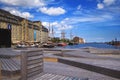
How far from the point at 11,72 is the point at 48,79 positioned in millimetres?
2026

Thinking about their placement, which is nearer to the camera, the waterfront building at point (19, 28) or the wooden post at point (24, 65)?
the wooden post at point (24, 65)

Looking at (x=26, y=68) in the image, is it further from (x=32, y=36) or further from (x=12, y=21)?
(x=32, y=36)

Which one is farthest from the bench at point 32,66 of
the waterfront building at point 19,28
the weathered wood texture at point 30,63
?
the waterfront building at point 19,28

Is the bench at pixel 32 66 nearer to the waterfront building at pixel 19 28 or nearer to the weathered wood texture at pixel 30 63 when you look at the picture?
the weathered wood texture at pixel 30 63

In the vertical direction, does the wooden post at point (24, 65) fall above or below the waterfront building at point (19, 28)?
below

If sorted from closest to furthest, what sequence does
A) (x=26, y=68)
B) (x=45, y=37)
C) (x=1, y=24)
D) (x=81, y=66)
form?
(x=26, y=68), (x=81, y=66), (x=1, y=24), (x=45, y=37)

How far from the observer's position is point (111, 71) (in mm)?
9062

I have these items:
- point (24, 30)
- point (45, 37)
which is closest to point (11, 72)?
point (24, 30)

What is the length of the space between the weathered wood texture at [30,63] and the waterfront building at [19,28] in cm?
8079

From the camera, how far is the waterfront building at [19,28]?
98.5m

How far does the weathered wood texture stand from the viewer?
739 cm

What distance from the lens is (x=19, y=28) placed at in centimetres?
11706

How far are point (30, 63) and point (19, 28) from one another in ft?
367

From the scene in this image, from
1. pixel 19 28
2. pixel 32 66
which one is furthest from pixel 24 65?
pixel 19 28
